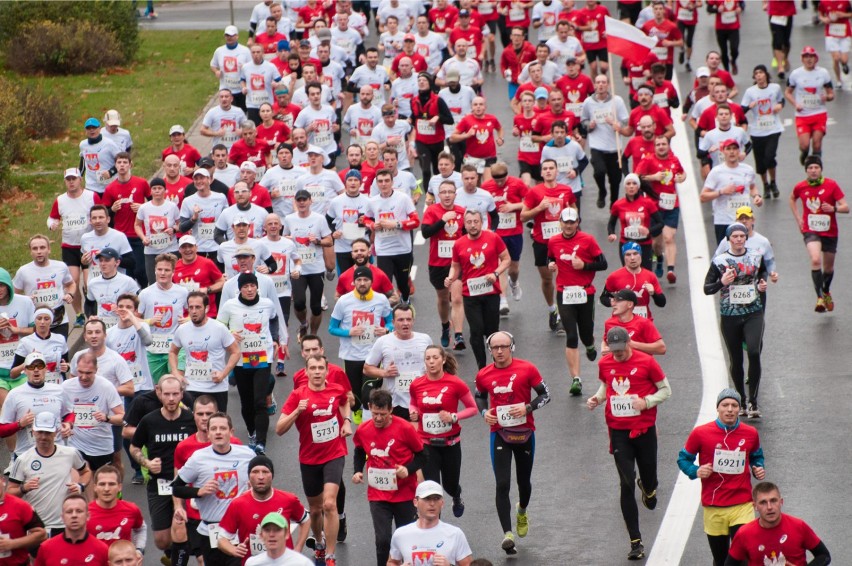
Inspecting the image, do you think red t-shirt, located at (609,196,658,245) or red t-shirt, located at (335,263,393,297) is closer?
red t-shirt, located at (335,263,393,297)

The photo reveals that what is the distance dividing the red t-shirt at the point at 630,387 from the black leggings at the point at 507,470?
0.76m

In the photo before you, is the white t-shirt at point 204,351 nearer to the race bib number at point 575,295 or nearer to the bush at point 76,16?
the race bib number at point 575,295

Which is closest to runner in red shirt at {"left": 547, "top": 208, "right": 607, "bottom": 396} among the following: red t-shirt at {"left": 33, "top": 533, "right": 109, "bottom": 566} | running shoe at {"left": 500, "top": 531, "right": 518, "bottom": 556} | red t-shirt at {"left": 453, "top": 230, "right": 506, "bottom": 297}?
red t-shirt at {"left": 453, "top": 230, "right": 506, "bottom": 297}

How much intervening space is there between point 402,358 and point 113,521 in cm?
359

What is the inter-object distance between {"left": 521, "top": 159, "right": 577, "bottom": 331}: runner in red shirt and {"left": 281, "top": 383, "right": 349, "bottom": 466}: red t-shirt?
6.04 metres

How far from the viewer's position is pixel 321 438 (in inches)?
538

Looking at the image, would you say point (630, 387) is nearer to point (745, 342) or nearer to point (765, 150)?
point (745, 342)

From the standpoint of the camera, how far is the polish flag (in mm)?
25734

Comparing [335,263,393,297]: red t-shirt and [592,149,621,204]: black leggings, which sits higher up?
[335,263,393,297]: red t-shirt

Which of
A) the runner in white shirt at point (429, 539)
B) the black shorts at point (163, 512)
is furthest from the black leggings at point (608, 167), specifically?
the runner in white shirt at point (429, 539)

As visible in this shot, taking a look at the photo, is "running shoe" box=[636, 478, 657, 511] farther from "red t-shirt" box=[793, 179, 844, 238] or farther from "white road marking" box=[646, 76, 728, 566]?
"red t-shirt" box=[793, 179, 844, 238]

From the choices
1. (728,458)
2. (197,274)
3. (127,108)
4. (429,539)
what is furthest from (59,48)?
(429,539)

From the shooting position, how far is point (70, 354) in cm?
1969

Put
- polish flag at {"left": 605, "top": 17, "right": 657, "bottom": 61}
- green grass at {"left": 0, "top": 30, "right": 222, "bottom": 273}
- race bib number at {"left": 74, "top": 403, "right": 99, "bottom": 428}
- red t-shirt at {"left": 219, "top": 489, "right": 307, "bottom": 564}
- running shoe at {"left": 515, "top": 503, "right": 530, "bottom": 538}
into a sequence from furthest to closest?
polish flag at {"left": 605, "top": 17, "right": 657, "bottom": 61}, green grass at {"left": 0, "top": 30, "right": 222, "bottom": 273}, race bib number at {"left": 74, "top": 403, "right": 99, "bottom": 428}, running shoe at {"left": 515, "top": 503, "right": 530, "bottom": 538}, red t-shirt at {"left": 219, "top": 489, "right": 307, "bottom": 564}
